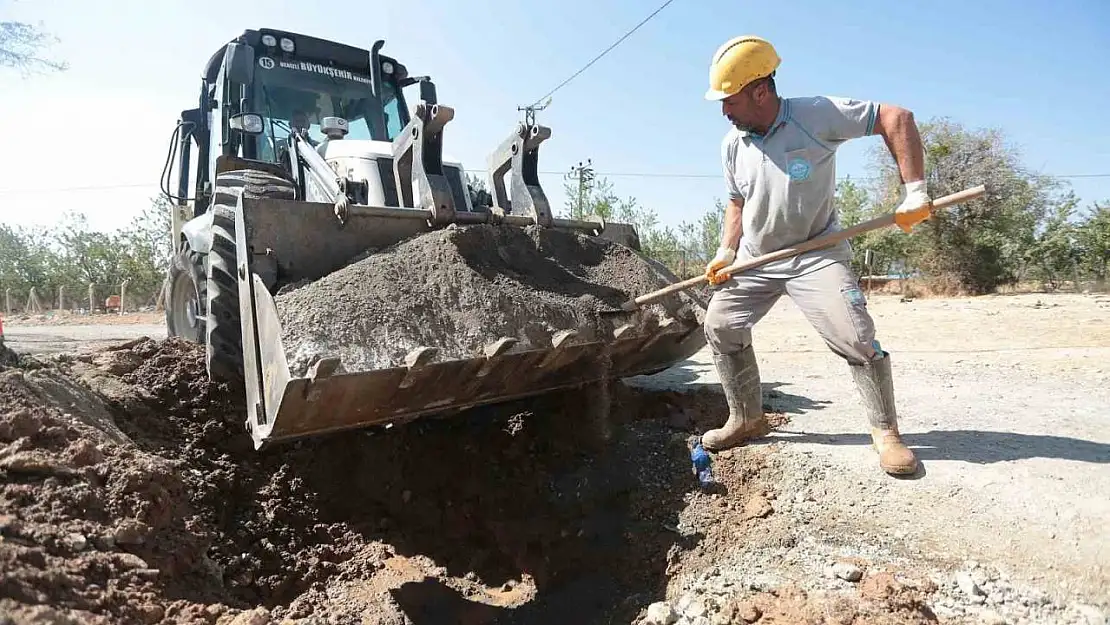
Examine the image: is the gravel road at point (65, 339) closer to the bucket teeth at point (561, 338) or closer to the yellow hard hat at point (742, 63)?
the bucket teeth at point (561, 338)

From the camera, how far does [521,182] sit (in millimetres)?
4223

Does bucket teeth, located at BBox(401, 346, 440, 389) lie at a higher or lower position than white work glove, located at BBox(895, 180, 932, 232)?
lower

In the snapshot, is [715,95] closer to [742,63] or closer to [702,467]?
[742,63]

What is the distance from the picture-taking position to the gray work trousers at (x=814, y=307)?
2959 millimetres

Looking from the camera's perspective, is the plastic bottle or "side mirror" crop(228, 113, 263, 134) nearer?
the plastic bottle

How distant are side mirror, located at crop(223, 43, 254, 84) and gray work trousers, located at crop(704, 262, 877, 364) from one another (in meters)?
3.86

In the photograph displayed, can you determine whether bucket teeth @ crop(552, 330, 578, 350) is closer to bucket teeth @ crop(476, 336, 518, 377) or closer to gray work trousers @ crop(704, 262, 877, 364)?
bucket teeth @ crop(476, 336, 518, 377)

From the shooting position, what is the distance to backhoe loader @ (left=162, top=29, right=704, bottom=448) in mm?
2855

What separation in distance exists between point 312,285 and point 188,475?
4.39ft

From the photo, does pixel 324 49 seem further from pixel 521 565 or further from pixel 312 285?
pixel 521 565

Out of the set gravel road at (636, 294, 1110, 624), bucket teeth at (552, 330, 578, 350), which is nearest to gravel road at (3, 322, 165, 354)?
bucket teeth at (552, 330, 578, 350)

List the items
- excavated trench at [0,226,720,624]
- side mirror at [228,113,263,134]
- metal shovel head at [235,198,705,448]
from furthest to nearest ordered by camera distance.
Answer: side mirror at [228,113,263,134], metal shovel head at [235,198,705,448], excavated trench at [0,226,720,624]

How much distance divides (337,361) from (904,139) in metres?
2.61

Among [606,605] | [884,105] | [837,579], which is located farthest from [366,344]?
[884,105]
